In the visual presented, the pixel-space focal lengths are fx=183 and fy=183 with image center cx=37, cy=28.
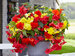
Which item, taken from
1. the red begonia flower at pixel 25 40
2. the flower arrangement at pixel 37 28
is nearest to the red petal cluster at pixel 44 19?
the flower arrangement at pixel 37 28

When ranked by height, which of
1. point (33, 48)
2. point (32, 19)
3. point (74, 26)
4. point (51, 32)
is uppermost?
point (32, 19)

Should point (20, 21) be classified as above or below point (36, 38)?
above

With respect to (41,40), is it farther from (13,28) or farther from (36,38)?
(13,28)

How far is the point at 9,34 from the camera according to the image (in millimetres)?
1631

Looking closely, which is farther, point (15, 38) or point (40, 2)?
point (40, 2)

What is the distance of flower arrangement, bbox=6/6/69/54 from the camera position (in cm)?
146

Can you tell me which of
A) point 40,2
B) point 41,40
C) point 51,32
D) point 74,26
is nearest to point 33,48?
point 41,40

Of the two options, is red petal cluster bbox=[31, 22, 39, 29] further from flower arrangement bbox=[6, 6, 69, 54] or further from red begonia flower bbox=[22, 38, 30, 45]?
red begonia flower bbox=[22, 38, 30, 45]

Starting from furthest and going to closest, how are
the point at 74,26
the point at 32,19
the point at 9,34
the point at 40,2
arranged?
the point at 74,26 → the point at 40,2 → the point at 9,34 → the point at 32,19

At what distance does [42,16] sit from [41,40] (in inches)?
7.8

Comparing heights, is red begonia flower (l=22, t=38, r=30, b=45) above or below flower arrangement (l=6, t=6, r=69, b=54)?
below

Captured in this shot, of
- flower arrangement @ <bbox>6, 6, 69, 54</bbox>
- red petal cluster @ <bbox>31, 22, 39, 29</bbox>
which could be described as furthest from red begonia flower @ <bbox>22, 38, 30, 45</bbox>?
red petal cluster @ <bbox>31, 22, 39, 29</bbox>

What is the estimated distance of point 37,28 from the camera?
1472 mm

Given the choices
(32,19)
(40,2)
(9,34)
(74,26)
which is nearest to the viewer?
(32,19)
